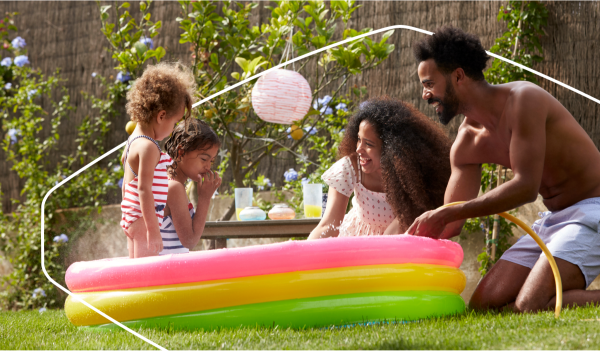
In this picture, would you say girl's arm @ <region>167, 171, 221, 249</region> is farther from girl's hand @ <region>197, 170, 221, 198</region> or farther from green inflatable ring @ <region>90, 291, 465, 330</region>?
green inflatable ring @ <region>90, 291, 465, 330</region>

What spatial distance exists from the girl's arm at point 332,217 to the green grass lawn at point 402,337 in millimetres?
922

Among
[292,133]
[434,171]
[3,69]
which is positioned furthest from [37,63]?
[434,171]

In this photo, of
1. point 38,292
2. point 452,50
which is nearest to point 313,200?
point 452,50

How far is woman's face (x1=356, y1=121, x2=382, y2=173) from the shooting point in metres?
2.83

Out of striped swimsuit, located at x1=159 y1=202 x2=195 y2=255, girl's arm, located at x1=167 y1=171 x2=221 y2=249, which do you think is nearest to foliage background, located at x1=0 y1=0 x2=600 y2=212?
girl's arm, located at x1=167 y1=171 x2=221 y2=249

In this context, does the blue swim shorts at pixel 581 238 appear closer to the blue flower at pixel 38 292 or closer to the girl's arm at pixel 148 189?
the girl's arm at pixel 148 189

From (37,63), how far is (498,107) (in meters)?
5.56

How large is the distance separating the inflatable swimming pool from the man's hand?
0.06 m

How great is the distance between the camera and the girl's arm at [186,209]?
2.96 meters

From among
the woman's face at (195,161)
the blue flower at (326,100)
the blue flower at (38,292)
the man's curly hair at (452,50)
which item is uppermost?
the man's curly hair at (452,50)

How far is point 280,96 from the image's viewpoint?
3.28m

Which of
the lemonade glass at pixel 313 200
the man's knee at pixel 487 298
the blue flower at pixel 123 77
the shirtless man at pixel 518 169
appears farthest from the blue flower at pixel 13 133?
the man's knee at pixel 487 298

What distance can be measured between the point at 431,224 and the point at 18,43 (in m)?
5.52

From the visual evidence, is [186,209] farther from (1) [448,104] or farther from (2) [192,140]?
(1) [448,104]
